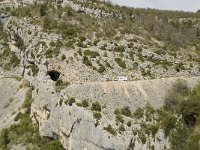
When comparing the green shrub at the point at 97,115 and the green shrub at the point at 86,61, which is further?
the green shrub at the point at 86,61

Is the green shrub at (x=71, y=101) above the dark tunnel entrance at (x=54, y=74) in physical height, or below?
below

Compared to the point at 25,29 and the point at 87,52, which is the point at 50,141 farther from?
the point at 25,29

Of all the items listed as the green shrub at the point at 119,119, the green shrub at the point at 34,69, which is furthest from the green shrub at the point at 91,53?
the green shrub at the point at 119,119

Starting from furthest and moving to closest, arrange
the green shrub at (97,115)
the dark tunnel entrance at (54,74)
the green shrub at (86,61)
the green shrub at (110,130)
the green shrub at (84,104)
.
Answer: the dark tunnel entrance at (54,74)
the green shrub at (86,61)
the green shrub at (84,104)
the green shrub at (97,115)
the green shrub at (110,130)

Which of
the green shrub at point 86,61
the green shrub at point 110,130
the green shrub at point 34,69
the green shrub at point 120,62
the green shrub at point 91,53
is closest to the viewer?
the green shrub at point 110,130

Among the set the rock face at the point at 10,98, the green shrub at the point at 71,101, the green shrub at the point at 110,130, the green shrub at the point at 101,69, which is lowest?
the rock face at the point at 10,98

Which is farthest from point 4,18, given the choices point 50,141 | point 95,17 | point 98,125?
point 98,125

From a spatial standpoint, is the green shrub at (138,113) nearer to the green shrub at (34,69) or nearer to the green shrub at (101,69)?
the green shrub at (101,69)

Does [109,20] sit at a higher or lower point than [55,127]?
higher

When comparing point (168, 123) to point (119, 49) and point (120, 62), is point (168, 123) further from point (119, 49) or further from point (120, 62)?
point (119, 49)
